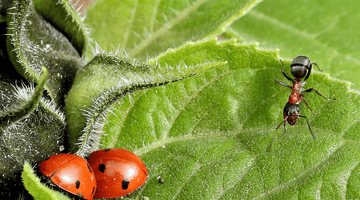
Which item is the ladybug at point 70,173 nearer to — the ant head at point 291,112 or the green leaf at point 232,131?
the green leaf at point 232,131

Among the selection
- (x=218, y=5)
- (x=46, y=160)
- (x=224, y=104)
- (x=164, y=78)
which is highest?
(x=218, y=5)

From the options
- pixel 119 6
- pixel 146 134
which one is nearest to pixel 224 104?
pixel 146 134

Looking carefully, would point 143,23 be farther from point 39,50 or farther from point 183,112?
point 39,50

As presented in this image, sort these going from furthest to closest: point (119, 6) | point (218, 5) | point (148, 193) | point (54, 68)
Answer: point (119, 6)
point (218, 5)
point (148, 193)
point (54, 68)

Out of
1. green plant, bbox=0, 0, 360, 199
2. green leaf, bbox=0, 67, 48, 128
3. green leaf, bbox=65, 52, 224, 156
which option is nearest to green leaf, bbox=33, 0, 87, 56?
green plant, bbox=0, 0, 360, 199

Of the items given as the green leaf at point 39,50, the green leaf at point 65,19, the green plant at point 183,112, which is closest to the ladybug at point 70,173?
the green plant at point 183,112

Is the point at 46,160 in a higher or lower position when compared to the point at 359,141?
lower

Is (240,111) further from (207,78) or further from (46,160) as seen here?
(46,160)
